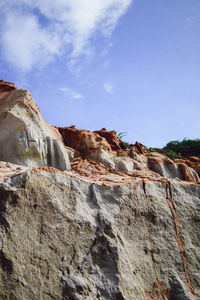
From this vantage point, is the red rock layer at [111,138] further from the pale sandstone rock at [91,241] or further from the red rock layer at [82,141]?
the pale sandstone rock at [91,241]

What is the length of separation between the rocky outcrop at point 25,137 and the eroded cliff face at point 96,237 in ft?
5.99

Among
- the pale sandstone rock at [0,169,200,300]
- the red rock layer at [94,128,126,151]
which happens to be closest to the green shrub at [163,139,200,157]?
the red rock layer at [94,128,126,151]

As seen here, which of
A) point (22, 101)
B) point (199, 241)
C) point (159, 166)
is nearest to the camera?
point (199, 241)

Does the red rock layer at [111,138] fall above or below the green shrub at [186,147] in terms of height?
below

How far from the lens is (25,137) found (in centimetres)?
893

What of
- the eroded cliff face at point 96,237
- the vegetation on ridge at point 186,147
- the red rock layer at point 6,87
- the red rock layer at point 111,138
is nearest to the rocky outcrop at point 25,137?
the red rock layer at point 6,87

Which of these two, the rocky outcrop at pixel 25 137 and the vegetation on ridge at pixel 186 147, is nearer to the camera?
the rocky outcrop at pixel 25 137

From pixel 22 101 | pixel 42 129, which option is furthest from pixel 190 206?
pixel 22 101

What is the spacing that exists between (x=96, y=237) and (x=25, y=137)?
486 cm

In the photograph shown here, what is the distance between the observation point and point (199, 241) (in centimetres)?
688

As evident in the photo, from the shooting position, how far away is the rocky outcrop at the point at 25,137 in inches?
343

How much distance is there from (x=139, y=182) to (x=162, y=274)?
2351mm

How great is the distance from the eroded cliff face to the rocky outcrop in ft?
5.99

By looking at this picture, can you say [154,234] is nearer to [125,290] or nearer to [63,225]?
[125,290]
